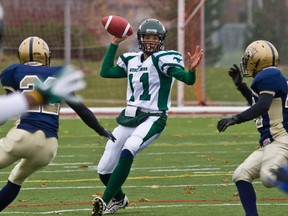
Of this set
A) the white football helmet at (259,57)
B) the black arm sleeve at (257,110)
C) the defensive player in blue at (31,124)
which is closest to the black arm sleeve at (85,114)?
the defensive player in blue at (31,124)

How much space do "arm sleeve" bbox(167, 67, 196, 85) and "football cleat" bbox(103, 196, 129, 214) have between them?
1.16 meters

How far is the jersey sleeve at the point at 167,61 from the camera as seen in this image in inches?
335

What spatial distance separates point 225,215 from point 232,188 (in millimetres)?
1539

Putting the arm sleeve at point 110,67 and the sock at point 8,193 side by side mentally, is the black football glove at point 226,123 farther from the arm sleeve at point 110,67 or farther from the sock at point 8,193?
the arm sleeve at point 110,67

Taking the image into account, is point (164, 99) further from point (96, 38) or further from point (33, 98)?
point (96, 38)

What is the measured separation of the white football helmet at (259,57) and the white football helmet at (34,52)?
158cm

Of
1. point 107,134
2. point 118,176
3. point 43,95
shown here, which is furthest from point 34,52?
point 43,95

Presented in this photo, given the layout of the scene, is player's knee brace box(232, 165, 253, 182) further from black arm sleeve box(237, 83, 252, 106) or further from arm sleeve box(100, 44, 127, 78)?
arm sleeve box(100, 44, 127, 78)

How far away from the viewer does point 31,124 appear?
7332mm

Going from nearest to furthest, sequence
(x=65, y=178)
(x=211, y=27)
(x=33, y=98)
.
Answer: (x=33, y=98) < (x=65, y=178) < (x=211, y=27)

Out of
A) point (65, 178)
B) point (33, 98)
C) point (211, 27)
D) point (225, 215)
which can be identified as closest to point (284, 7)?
point (211, 27)

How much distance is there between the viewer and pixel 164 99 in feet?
28.3

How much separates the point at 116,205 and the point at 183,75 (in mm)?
1279

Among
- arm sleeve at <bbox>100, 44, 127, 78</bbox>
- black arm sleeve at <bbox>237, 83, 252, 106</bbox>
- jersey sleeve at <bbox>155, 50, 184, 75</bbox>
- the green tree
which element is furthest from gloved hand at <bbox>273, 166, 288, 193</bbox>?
the green tree
